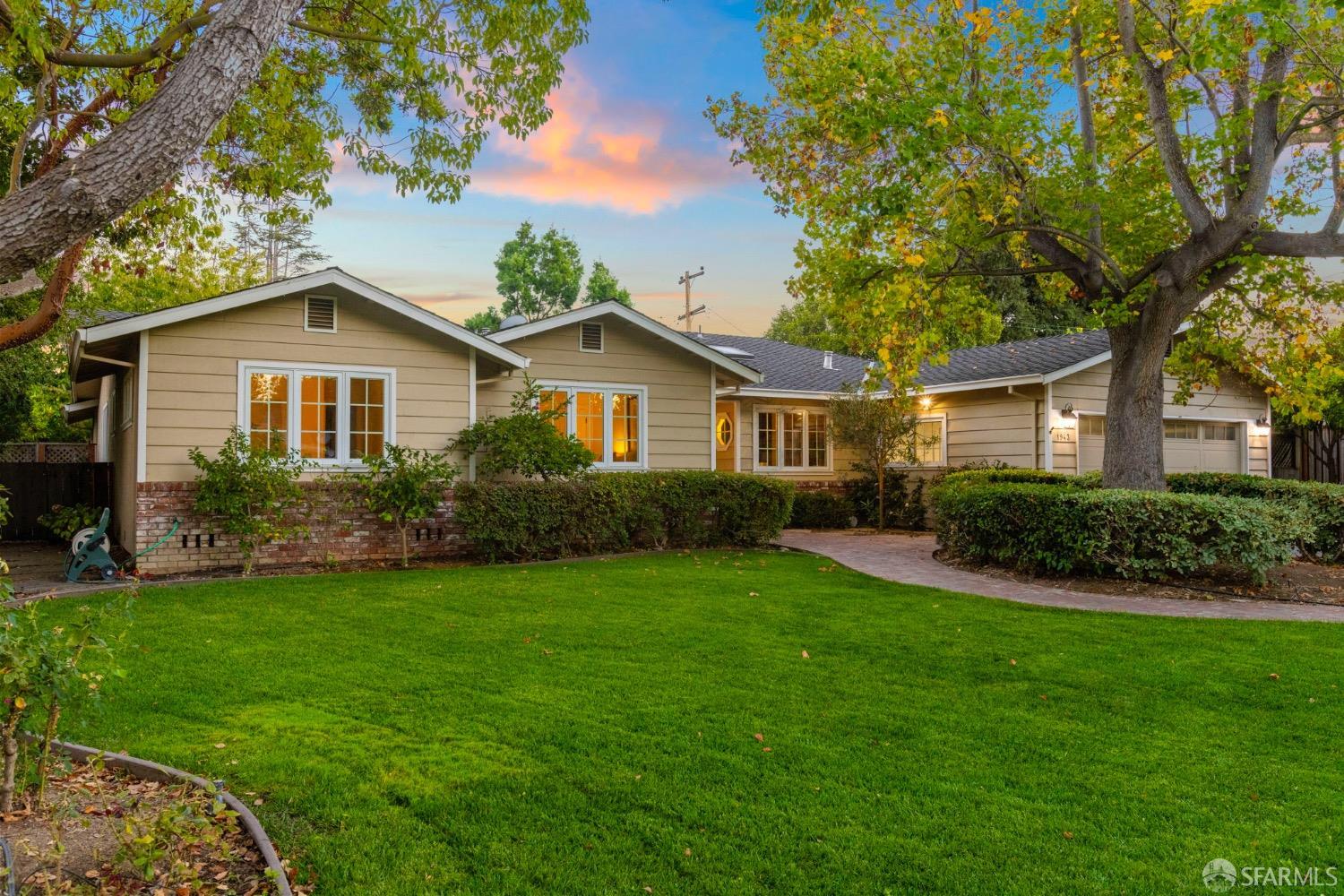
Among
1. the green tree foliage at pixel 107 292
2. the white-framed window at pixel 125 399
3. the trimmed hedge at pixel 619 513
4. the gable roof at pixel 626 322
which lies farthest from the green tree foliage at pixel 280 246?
the trimmed hedge at pixel 619 513

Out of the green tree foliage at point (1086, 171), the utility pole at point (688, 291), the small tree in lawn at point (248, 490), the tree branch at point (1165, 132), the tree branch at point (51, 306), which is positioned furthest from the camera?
the utility pole at point (688, 291)

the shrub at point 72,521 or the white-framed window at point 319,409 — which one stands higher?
the white-framed window at point 319,409

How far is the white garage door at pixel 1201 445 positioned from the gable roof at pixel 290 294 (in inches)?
508

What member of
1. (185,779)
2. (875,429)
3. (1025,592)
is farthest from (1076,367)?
(185,779)

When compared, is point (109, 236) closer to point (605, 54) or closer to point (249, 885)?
point (605, 54)

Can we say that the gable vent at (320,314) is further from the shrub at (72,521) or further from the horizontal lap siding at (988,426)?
the horizontal lap siding at (988,426)

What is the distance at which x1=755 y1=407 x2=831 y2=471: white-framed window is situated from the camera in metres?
18.0

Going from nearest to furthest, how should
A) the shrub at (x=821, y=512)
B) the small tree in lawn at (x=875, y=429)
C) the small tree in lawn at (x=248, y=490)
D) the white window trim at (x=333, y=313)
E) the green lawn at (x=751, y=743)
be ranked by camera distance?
the green lawn at (x=751, y=743) < the small tree in lawn at (x=248, y=490) < the white window trim at (x=333, y=313) < the small tree in lawn at (x=875, y=429) < the shrub at (x=821, y=512)

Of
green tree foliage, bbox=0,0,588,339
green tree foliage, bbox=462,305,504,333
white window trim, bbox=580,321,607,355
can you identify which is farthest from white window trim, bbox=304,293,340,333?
green tree foliage, bbox=462,305,504,333

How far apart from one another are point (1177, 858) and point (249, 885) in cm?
328

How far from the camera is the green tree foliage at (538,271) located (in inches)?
1833

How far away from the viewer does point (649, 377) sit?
14.0 metres

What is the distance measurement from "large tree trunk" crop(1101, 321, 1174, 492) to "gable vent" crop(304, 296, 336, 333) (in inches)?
406

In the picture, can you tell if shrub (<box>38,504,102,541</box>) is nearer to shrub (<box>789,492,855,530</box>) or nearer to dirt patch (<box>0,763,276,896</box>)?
dirt patch (<box>0,763,276,896</box>)
